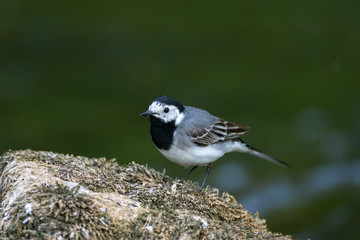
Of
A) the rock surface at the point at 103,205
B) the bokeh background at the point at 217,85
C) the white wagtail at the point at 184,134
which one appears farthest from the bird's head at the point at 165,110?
the bokeh background at the point at 217,85

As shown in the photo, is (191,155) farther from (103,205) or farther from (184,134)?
(103,205)

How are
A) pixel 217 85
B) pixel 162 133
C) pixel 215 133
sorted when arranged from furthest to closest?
pixel 217 85
pixel 215 133
pixel 162 133

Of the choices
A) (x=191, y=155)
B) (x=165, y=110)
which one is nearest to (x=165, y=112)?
(x=165, y=110)

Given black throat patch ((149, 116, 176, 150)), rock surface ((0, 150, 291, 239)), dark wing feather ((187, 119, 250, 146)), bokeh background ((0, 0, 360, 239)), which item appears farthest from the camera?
bokeh background ((0, 0, 360, 239))

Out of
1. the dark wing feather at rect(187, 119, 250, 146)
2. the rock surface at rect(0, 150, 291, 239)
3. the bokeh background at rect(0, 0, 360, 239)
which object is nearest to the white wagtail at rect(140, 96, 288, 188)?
the dark wing feather at rect(187, 119, 250, 146)

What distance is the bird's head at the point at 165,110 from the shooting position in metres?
7.51

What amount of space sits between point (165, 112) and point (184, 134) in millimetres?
396

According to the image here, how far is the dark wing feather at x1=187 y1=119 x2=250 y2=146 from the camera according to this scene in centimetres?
775

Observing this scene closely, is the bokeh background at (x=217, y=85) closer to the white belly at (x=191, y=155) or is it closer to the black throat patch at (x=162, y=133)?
the white belly at (x=191, y=155)

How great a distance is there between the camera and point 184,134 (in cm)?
763

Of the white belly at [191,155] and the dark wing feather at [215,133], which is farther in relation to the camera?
the dark wing feather at [215,133]

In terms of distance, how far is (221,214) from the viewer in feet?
18.6

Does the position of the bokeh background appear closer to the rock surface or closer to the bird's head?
the bird's head

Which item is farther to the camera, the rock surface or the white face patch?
the white face patch
